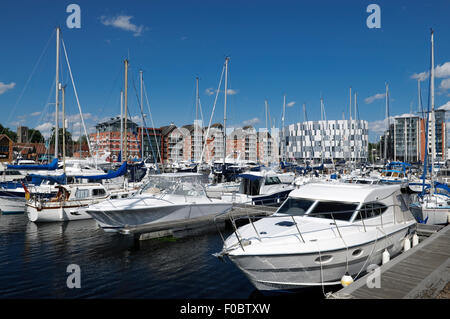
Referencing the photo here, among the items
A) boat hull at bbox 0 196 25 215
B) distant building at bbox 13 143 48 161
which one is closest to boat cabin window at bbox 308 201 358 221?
boat hull at bbox 0 196 25 215

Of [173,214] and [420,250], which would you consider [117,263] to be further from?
[420,250]

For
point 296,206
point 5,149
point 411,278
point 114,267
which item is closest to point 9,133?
point 5,149

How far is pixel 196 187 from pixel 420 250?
10796 millimetres

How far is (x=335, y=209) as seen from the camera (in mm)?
10094

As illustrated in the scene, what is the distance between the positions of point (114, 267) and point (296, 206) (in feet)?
23.6

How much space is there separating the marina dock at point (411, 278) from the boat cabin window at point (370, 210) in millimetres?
1422

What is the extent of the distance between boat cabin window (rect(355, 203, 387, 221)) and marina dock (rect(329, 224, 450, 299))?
142 centimetres

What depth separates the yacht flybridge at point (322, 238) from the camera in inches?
320

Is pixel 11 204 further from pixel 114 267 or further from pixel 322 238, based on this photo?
pixel 322 238

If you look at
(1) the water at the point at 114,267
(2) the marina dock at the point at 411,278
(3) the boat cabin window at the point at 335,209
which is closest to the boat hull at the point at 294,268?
(2) the marina dock at the point at 411,278

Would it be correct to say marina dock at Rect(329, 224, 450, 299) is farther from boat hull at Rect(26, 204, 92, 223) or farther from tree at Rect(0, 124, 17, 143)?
tree at Rect(0, 124, 17, 143)

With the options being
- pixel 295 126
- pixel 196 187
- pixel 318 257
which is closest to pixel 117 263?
pixel 196 187

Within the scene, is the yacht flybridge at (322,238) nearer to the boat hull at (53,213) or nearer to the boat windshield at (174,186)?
the boat windshield at (174,186)
